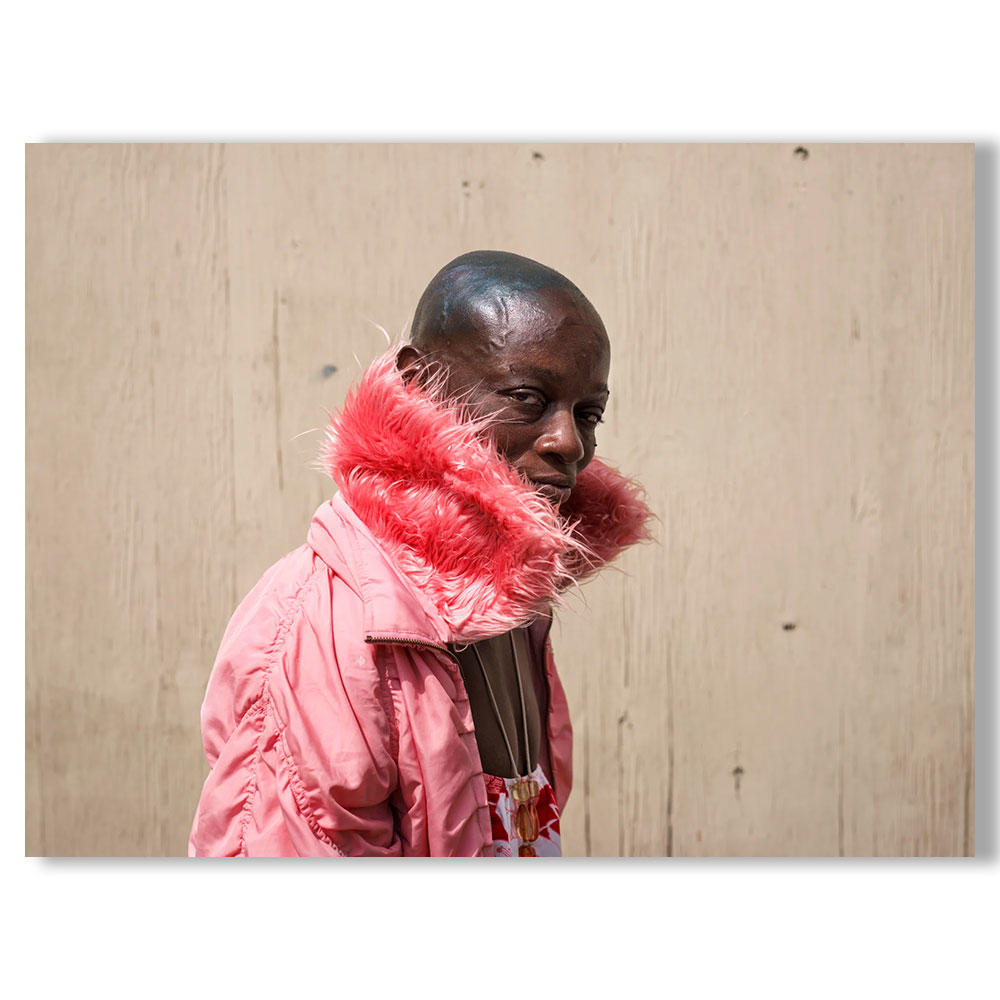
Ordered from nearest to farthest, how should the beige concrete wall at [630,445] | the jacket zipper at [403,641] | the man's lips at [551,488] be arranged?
1. the jacket zipper at [403,641]
2. the man's lips at [551,488]
3. the beige concrete wall at [630,445]

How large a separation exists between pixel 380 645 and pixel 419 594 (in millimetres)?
76

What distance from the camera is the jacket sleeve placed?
4.26 ft

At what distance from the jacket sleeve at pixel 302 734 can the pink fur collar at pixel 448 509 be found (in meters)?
0.10

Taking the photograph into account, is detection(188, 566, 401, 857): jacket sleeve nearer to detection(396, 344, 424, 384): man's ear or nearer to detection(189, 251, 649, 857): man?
detection(189, 251, 649, 857): man

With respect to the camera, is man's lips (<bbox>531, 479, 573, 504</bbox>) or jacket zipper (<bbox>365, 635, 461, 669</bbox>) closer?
jacket zipper (<bbox>365, 635, 461, 669</bbox>)

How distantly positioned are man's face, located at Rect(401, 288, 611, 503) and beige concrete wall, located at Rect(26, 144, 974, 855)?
0.44 meters

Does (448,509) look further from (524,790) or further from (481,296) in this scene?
(524,790)

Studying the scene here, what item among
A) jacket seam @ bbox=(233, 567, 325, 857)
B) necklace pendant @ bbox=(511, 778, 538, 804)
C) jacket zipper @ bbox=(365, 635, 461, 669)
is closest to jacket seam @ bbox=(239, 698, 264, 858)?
jacket seam @ bbox=(233, 567, 325, 857)

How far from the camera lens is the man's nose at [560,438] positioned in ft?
4.57

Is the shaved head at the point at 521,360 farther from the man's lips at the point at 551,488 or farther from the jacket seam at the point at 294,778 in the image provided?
the jacket seam at the point at 294,778

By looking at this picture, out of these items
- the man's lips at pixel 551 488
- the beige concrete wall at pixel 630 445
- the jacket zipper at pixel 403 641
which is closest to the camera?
the jacket zipper at pixel 403 641

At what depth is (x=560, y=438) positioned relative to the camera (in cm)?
139

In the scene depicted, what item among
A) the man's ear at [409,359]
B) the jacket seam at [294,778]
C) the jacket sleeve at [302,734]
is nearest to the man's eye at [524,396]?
the man's ear at [409,359]
